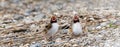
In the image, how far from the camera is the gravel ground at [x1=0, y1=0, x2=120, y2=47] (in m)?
10.1

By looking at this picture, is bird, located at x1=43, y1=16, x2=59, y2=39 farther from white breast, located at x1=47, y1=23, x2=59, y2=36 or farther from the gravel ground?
the gravel ground

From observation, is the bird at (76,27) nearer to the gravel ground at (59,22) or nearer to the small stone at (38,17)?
the gravel ground at (59,22)

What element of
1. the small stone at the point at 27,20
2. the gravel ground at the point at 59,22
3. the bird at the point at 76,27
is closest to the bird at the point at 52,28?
the gravel ground at the point at 59,22

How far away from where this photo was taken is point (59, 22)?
1253 cm

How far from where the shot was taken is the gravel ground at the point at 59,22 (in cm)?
1012

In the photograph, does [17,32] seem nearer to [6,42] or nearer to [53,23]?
[6,42]

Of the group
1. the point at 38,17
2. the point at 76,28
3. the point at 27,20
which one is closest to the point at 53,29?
the point at 76,28

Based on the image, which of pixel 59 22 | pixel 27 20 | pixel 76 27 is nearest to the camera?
pixel 76 27

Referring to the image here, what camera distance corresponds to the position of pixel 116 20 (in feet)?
38.6

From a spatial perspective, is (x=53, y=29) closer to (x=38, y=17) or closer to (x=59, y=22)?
(x=59, y=22)

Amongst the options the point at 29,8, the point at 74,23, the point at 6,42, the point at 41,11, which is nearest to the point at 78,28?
the point at 74,23

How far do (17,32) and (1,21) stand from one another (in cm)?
231

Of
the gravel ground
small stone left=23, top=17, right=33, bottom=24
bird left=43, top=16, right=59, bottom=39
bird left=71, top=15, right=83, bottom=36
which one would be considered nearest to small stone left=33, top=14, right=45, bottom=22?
the gravel ground

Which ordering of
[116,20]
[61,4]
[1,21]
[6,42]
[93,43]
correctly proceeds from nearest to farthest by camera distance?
[93,43], [6,42], [116,20], [1,21], [61,4]
